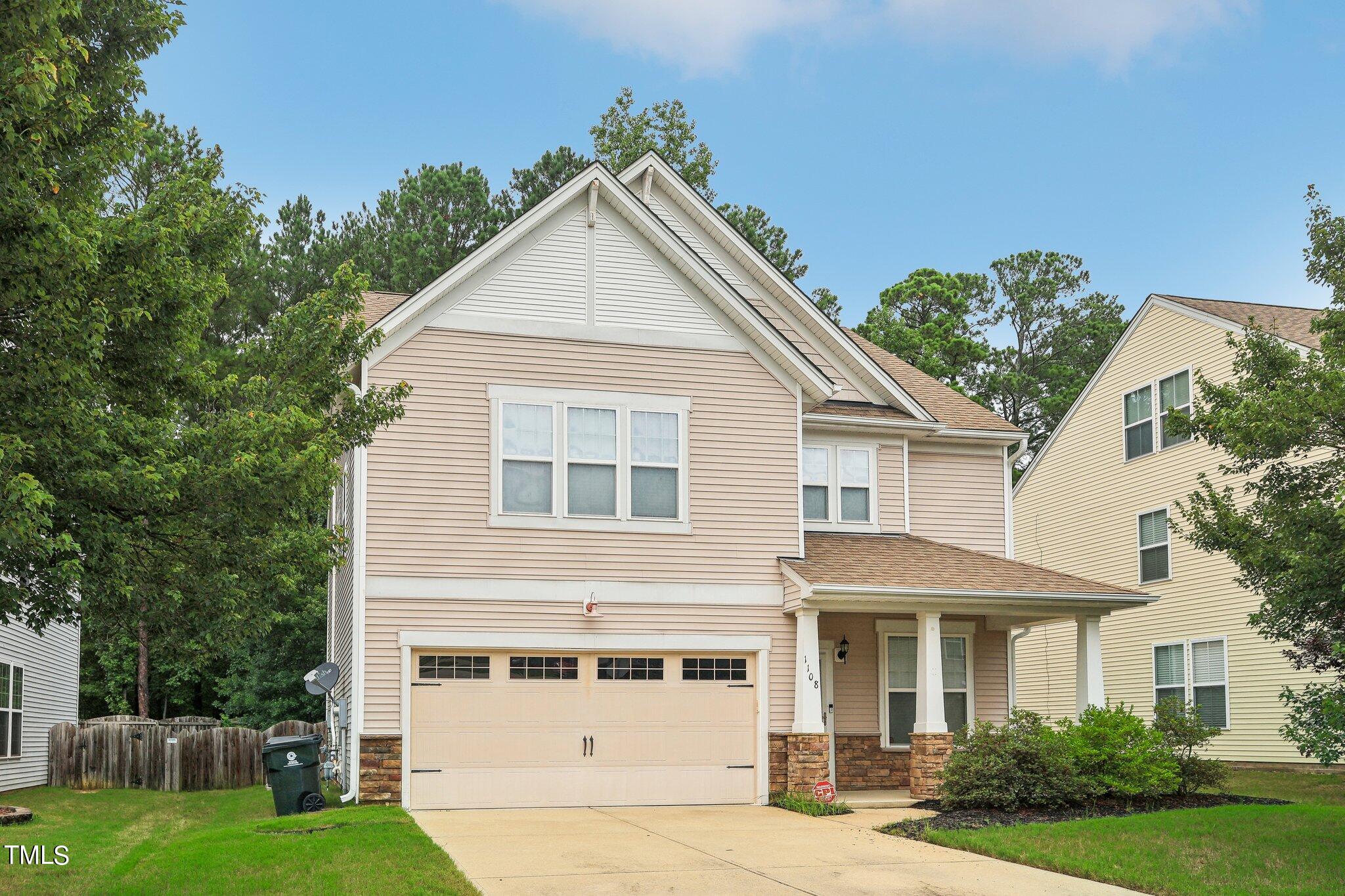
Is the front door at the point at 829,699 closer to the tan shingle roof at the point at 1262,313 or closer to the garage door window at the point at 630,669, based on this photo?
the garage door window at the point at 630,669

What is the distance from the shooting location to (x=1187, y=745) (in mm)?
16703

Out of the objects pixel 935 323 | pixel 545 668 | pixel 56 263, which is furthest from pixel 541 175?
pixel 56 263

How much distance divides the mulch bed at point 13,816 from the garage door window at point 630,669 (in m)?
7.16

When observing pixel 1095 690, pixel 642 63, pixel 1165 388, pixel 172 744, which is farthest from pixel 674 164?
pixel 1095 690

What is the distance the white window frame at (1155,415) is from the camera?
24062mm

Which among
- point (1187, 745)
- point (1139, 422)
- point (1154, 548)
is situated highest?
point (1139, 422)

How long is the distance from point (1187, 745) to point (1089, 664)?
1.75m

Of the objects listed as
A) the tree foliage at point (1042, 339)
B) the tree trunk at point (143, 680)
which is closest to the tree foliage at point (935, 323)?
the tree foliage at point (1042, 339)

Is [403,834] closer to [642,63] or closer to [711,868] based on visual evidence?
[711,868]

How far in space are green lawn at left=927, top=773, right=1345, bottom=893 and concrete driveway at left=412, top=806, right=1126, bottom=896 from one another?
359 millimetres

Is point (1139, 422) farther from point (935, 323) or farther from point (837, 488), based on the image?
point (935, 323)

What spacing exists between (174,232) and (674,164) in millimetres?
30970

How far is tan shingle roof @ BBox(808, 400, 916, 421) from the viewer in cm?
1983

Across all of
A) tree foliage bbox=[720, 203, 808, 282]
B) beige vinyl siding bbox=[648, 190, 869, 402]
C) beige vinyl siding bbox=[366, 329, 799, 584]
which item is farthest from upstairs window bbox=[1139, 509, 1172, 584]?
tree foliage bbox=[720, 203, 808, 282]
